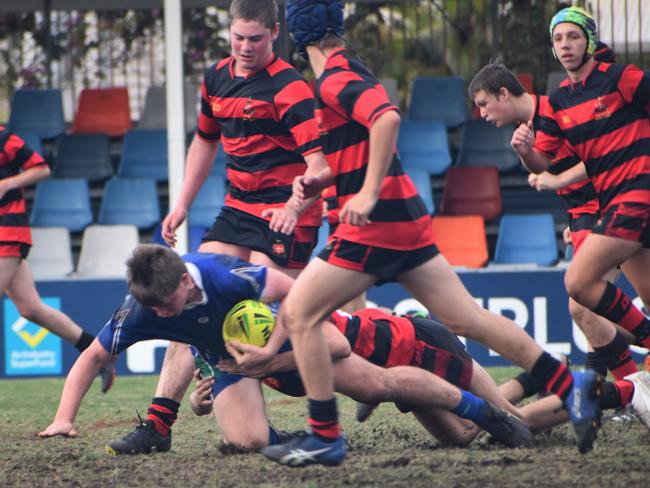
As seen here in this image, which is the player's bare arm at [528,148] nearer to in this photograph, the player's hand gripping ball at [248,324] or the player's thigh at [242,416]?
the player's hand gripping ball at [248,324]

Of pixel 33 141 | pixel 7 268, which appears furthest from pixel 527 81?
pixel 7 268

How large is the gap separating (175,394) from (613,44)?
927 cm

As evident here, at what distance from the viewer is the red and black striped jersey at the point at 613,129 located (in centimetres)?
543

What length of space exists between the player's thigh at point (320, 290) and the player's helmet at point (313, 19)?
936 mm

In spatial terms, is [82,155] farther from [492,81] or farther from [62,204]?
[492,81]

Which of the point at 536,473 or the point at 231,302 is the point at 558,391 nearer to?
the point at 536,473

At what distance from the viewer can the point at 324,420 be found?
463cm

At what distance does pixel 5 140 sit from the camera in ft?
26.1

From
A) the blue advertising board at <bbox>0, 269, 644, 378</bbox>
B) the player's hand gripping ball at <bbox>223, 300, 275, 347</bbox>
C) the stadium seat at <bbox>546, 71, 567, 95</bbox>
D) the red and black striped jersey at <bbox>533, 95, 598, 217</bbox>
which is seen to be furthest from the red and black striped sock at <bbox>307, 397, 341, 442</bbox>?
the stadium seat at <bbox>546, 71, 567, 95</bbox>

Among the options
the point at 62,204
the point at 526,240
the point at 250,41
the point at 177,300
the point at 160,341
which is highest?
the point at 250,41

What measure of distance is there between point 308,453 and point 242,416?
89 centimetres

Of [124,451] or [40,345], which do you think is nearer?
[124,451]

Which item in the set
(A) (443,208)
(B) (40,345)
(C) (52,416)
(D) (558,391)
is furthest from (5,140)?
(A) (443,208)

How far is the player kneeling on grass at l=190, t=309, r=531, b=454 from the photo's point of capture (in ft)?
16.8
